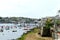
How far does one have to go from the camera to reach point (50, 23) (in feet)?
111

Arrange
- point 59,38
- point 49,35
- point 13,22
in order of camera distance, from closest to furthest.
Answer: point 59,38
point 49,35
point 13,22

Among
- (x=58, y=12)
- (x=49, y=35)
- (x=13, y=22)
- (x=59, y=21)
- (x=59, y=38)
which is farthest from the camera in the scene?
(x=13, y=22)

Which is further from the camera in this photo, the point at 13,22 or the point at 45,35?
the point at 13,22

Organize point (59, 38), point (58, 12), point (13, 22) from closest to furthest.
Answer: point (59, 38) < point (58, 12) < point (13, 22)

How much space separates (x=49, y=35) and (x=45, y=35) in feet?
1.76

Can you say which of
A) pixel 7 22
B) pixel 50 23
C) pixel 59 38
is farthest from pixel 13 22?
pixel 59 38

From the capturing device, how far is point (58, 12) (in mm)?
27453

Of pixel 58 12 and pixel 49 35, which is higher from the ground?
pixel 58 12

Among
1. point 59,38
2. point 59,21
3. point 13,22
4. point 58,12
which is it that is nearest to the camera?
point 59,38

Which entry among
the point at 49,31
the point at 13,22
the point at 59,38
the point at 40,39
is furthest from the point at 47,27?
the point at 13,22

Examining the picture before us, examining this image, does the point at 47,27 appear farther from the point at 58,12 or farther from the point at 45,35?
the point at 58,12

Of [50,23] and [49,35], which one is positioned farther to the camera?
[50,23]

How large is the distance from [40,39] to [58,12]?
11.6 ft

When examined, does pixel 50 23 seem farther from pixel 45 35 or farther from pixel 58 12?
pixel 58 12
